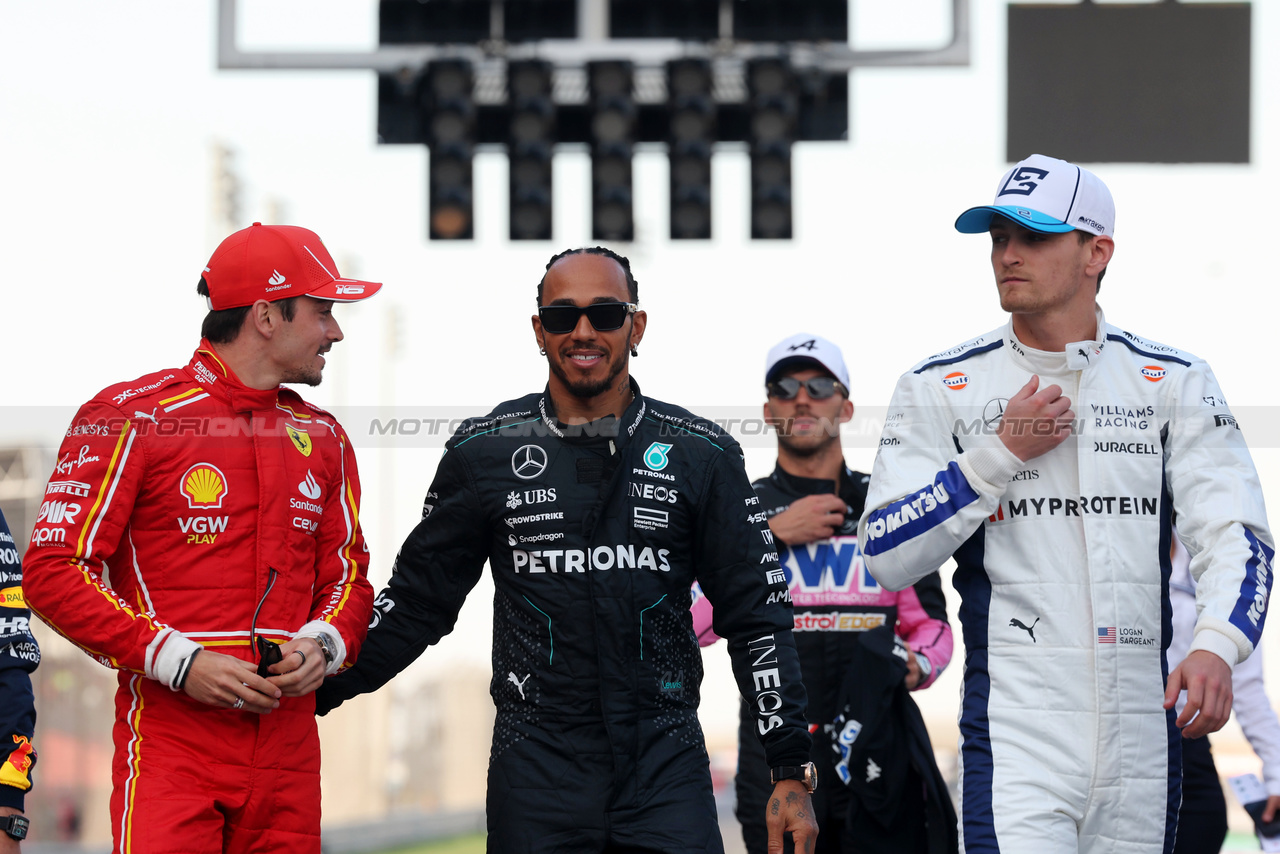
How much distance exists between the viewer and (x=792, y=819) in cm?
382

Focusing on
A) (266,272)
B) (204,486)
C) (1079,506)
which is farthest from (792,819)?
(266,272)

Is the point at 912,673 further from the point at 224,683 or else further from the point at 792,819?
the point at 224,683

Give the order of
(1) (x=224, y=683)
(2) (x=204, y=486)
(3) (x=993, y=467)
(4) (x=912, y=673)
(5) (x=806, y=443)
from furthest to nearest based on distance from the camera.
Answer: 1. (5) (x=806, y=443)
2. (4) (x=912, y=673)
3. (2) (x=204, y=486)
4. (3) (x=993, y=467)
5. (1) (x=224, y=683)

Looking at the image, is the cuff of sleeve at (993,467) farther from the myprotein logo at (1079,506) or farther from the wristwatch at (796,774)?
the wristwatch at (796,774)

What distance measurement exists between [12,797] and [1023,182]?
3445 millimetres

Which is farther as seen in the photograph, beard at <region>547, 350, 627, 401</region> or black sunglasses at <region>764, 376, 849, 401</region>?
black sunglasses at <region>764, 376, 849, 401</region>

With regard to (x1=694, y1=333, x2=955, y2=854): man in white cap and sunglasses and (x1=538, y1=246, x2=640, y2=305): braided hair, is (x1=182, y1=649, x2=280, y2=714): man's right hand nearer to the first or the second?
(x1=538, y1=246, x2=640, y2=305): braided hair

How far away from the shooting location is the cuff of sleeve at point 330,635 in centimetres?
378

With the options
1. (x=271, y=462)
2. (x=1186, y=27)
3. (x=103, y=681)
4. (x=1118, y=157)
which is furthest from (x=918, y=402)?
(x=103, y=681)

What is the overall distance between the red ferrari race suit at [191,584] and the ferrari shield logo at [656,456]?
88 cm

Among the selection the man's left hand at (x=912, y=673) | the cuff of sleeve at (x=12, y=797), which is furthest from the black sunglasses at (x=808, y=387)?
the cuff of sleeve at (x=12, y=797)

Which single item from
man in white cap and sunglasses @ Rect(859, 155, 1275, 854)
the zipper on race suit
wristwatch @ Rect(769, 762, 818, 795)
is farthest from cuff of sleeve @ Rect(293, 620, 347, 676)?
man in white cap and sunglasses @ Rect(859, 155, 1275, 854)

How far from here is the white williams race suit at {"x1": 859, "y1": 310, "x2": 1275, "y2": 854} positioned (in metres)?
3.59

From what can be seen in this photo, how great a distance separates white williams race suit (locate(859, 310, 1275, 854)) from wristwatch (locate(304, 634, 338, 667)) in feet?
4.69
